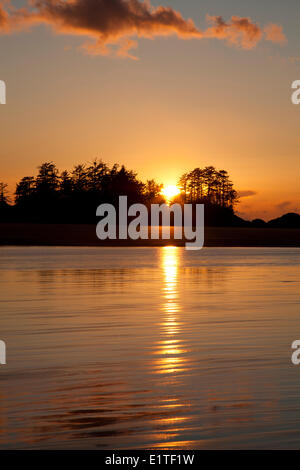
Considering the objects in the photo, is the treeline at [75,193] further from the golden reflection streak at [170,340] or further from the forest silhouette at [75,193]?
the golden reflection streak at [170,340]

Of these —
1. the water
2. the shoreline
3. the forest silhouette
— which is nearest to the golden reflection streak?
the water

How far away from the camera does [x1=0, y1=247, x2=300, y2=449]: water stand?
6.60m

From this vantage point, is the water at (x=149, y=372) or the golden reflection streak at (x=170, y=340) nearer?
the water at (x=149, y=372)

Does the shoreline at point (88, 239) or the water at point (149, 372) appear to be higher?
the shoreline at point (88, 239)

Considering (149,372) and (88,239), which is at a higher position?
(88,239)

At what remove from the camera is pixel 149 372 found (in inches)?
365

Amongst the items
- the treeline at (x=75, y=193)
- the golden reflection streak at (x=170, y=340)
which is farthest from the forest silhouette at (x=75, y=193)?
the golden reflection streak at (x=170, y=340)

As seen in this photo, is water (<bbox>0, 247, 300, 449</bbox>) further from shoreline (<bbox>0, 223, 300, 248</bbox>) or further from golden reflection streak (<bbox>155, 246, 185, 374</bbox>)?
shoreline (<bbox>0, 223, 300, 248</bbox>)

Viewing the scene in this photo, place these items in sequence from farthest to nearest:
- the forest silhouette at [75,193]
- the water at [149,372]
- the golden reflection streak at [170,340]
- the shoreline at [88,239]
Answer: the forest silhouette at [75,193] → the shoreline at [88,239] → the golden reflection streak at [170,340] → the water at [149,372]

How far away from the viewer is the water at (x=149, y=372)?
6598 mm

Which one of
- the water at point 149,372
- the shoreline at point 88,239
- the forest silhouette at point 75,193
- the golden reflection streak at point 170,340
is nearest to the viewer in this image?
the water at point 149,372

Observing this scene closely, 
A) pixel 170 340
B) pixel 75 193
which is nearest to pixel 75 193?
pixel 75 193

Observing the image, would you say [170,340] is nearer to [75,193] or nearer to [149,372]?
[149,372]

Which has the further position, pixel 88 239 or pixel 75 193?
pixel 75 193
